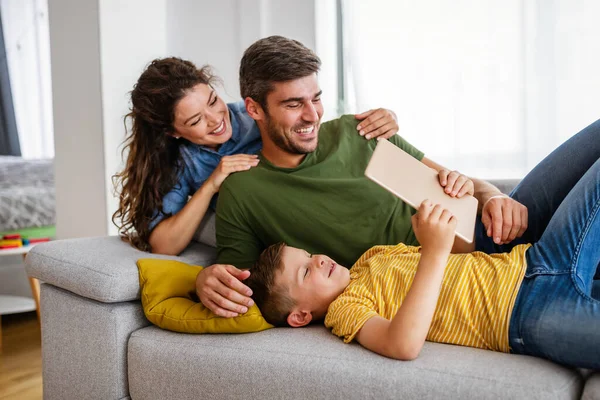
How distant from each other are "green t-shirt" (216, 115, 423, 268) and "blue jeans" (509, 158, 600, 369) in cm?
56

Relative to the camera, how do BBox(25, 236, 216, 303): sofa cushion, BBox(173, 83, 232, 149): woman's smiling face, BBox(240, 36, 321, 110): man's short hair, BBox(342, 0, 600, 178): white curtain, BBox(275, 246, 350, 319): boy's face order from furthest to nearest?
→ 1. BBox(342, 0, 600, 178): white curtain
2. BBox(173, 83, 232, 149): woman's smiling face
3. BBox(240, 36, 321, 110): man's short hair
4. BBox(25, 236, 216, 303): sofa cushion
5. BBox(275, 246, 350, 319): boy's face

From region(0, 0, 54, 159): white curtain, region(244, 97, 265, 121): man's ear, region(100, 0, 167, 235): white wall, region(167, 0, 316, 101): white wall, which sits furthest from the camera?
region(0, 0, 54, 159): white curtain

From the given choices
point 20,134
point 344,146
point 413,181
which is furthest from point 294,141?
point 20,134

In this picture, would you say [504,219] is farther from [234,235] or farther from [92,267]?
[92,267]

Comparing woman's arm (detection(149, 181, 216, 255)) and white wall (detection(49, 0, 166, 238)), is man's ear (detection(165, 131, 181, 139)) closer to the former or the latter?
woman's arm (detection(149, 181, 216, 255))

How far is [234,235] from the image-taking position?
202 centimetres

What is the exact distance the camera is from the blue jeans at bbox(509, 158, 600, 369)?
50.7 inches

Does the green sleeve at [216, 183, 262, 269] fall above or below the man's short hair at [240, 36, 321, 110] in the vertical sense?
below

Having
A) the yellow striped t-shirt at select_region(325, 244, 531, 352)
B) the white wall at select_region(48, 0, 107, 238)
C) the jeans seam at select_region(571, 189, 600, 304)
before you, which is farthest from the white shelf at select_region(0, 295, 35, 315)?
the jeans seam at select_region(571, 189, 600, 304)

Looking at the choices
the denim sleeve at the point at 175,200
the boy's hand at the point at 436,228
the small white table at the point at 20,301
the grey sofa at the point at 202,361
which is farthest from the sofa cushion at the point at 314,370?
the small white table at the point at 20,301

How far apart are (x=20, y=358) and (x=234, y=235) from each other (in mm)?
1640

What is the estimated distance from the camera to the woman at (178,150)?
2131 mm

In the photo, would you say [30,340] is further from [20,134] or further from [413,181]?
[413,181]

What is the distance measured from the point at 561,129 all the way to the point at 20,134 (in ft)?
13.1
